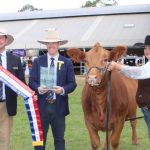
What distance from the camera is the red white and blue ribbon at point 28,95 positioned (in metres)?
5.96

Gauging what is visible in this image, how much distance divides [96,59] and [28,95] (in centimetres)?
103

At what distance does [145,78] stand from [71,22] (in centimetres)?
3712

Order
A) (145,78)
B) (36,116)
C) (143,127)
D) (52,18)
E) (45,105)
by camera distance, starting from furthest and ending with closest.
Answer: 1. (52,18)
2. (143,127)
3. (45,105)
4. (36,116)
5. (145,78)

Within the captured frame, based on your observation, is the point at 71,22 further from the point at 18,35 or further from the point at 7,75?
the point at 7,75

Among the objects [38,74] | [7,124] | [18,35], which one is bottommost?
[18,35]

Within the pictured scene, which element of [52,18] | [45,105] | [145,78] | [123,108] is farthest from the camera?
[52,18]

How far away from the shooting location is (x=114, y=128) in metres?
6.92

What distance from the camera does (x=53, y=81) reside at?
21.1ft

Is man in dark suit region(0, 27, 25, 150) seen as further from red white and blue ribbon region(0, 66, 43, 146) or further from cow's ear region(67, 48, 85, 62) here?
cow's ear region(67, 48, 85, 62)

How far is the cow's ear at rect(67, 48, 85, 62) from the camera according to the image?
6343 mm

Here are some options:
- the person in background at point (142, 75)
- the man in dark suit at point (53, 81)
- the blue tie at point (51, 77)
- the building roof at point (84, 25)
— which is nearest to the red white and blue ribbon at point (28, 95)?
the man in dark suit at point (53, 81)

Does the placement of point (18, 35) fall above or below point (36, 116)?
below

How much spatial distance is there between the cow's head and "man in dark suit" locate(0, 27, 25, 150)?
2.64 feet

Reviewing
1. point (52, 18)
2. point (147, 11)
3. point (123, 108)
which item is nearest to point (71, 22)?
point (52, 18)
